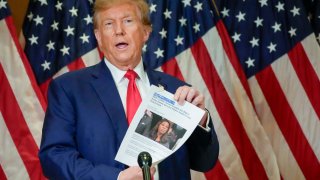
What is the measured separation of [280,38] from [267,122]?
1.58 ft

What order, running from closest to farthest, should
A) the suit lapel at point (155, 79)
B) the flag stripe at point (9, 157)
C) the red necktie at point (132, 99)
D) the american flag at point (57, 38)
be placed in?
1. the red necktie at point (132, 99)
2. the suit lapel at point (155, 79)
3. the flag stripe at point (9, 157)
4. the american flag at point (57, 38)

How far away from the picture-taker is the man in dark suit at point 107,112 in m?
1.52

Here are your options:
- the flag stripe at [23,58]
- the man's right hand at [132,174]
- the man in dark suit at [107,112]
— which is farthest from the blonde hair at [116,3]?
the flag stripe at [23,58]

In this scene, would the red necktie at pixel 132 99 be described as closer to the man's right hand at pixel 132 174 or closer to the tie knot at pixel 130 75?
the tie knot at pixel 130 75

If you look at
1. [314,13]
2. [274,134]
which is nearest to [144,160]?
[274,134]

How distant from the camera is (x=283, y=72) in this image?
10.4 feet

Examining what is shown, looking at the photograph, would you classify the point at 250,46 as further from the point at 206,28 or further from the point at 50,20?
the point at 50,20

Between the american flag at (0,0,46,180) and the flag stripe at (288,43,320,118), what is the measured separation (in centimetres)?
142

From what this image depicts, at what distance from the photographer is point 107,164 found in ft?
5.11

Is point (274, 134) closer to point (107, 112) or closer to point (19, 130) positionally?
point (19, 130)

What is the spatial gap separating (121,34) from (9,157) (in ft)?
4.14

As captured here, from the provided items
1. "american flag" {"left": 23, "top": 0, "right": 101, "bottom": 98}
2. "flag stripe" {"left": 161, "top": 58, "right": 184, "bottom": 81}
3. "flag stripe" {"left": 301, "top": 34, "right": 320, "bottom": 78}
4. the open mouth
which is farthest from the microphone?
"flag stripe" {"left": 301, "top": 34, "right": 320, "bottom": 78}

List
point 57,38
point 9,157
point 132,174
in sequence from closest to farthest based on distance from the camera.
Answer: point 132,174 → point 9,157 → point 57,38

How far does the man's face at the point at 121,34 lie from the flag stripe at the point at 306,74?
168 cm
